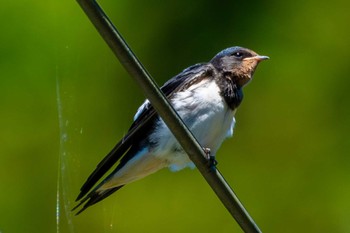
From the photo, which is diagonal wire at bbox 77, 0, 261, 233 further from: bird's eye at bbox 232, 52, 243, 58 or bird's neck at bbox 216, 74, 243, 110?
bird's eye at bbox 232, 52, 243, 58

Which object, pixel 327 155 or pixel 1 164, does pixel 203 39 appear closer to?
pixel 327 155

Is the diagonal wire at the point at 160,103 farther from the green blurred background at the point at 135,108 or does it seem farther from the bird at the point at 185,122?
the green blurred background at the point at 135,108

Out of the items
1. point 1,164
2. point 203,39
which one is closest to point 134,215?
point 1,164

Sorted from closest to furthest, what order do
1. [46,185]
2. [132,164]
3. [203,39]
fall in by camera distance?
[132,164] < [46,185] < [203,39]

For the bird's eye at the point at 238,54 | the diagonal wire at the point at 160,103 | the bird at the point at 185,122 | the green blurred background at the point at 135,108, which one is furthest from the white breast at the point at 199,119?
the diagonal wire at the point at 160,103

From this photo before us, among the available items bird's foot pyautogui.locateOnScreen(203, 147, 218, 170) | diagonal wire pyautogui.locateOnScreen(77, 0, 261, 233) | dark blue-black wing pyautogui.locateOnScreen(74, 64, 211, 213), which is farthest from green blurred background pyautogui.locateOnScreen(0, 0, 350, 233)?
diagonal wire pyautogui.locateOnScreen(77, 0, 261, 233)

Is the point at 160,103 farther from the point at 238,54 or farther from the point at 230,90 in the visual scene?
the point at 238,54
